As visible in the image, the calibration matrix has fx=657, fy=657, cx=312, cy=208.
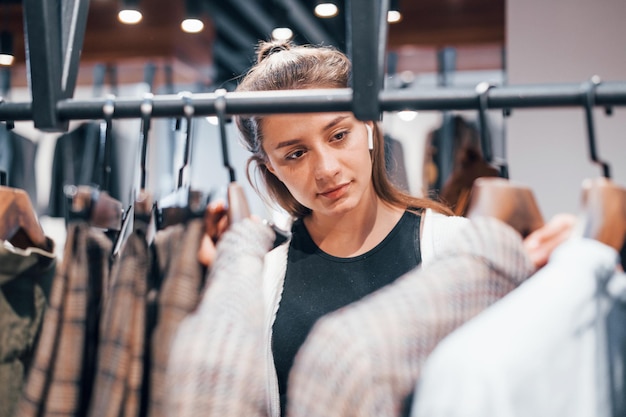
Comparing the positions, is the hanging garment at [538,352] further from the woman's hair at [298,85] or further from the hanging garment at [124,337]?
the woman's hair at [298,85]

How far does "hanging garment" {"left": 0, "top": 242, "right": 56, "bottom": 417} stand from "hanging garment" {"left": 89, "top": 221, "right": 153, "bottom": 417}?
0.57 ft

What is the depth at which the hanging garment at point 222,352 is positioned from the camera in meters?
0.61

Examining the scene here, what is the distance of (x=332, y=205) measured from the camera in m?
1.07

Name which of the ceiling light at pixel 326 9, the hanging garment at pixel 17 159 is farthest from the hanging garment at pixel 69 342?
the hanging garment at pixel 17 159

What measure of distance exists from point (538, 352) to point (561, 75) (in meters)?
1.98

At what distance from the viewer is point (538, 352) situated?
0.58m

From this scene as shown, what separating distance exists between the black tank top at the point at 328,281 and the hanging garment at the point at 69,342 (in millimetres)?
476

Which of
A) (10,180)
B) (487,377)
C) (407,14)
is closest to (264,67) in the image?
(487,377)

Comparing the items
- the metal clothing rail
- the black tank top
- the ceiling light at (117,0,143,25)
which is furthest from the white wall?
the metal clothing rail

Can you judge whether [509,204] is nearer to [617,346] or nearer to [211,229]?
[617,346]

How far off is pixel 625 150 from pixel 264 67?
158 centimetres

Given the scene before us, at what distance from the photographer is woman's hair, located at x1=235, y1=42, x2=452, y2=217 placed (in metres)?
1.16

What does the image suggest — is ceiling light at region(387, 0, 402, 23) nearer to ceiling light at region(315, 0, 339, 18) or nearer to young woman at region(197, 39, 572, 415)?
ceiling light at region(315, 0, 339, 18)

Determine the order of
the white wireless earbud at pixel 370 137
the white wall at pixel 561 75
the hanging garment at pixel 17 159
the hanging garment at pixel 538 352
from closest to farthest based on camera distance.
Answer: the hanging garment at pixel 538 352 → the white wireless earbud at pixel 370 137 → the white wall at pixel 561 75 → the hanging garment at pixel 17 159
